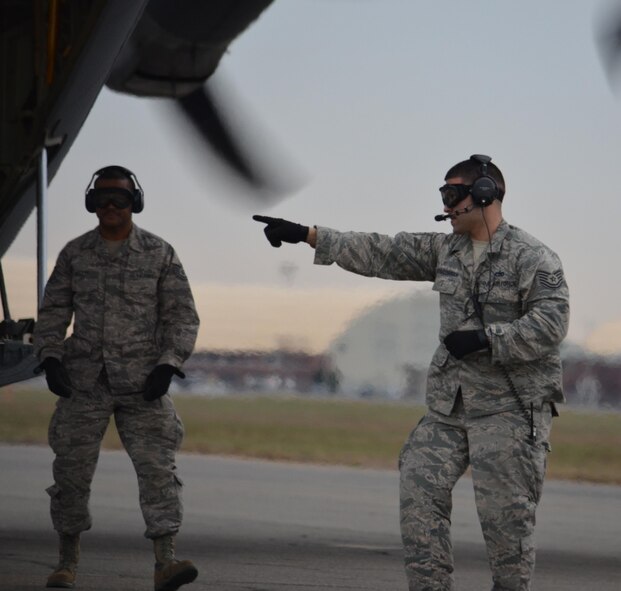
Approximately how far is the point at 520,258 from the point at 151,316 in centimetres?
177

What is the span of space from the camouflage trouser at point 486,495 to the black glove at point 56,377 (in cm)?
164

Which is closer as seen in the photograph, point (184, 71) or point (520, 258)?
point (520, 258)

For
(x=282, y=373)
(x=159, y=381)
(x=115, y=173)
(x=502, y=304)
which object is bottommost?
(x=282, y=373)

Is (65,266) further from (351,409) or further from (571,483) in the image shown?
(351,409)

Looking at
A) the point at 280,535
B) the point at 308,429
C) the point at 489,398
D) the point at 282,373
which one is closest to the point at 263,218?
the point at 489,398

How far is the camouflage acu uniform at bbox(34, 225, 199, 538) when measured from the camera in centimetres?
618

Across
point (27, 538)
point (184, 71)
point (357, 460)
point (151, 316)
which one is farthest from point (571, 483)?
point (151, 316)

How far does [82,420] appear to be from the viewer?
6164 millimetres

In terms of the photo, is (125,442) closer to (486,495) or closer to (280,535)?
(486,495)

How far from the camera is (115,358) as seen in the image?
6.19 m

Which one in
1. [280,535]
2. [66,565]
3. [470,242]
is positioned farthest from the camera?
[280,535]

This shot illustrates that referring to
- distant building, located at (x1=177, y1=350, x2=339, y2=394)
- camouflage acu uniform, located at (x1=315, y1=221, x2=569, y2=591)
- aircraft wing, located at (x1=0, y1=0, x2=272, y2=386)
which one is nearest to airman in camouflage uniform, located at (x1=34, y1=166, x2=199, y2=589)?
aircraft wing, located at (x1=0, y1=0, x2=272, y2=386)

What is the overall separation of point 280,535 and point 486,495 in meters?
3.96

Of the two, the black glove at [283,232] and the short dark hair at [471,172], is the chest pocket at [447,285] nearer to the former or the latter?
the short dark hair at [471,172]
